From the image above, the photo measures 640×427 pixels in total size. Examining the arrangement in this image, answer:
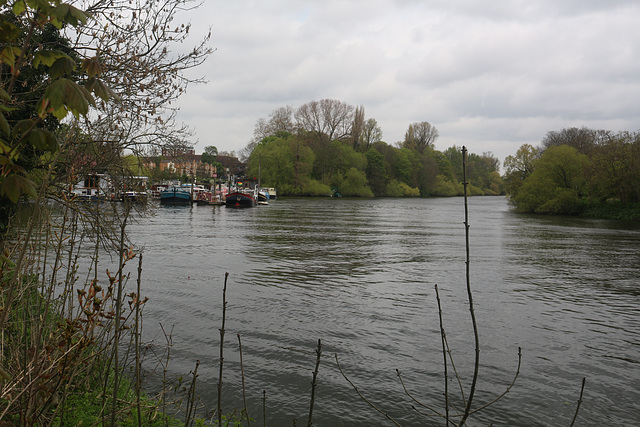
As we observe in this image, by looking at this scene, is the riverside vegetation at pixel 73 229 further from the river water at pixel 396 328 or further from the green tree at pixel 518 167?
the green tree at pixel 518 167

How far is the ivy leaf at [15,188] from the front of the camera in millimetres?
1873

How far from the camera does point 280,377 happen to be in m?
7.13

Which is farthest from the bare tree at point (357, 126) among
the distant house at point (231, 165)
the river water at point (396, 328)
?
the river water at point (396, 328)

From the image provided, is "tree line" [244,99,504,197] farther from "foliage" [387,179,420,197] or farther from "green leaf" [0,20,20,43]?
"green leaf" [0,20,20,43]

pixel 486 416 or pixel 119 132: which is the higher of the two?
pixel 119 132

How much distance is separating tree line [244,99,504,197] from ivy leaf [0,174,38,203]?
78.1 m

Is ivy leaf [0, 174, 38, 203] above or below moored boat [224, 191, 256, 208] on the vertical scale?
above

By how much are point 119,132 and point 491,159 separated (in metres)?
156

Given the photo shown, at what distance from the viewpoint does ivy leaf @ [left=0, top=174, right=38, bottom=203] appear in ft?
6.15

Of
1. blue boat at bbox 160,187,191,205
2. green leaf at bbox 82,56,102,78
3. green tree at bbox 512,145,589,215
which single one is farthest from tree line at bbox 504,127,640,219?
green leaf at bbox 82,56,102,78

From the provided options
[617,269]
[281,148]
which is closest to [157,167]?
[617,269]

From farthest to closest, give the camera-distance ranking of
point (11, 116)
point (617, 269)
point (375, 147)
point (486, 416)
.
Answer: point (375, 147) → point (617, 269) → point (11, 116) → point (486, 416)

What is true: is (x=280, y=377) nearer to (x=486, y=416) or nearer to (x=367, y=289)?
(x=486, y=416)

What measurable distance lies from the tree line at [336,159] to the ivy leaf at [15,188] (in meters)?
78.1
